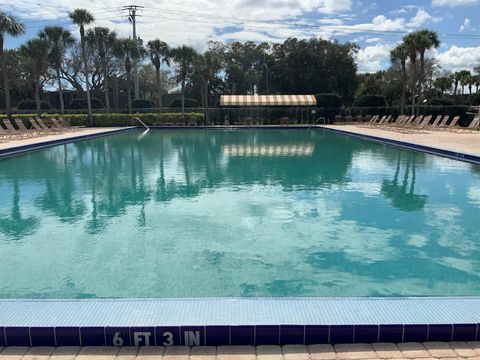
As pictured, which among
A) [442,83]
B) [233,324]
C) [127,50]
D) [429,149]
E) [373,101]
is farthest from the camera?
[442,83]

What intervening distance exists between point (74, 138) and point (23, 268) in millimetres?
14805

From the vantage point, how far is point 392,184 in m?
8.22

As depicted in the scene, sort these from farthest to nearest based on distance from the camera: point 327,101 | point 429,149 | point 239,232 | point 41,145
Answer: point 327,101 → point 41,145 → point 429,149 → point 239,232

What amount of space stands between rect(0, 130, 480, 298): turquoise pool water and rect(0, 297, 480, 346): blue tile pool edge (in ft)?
2.61

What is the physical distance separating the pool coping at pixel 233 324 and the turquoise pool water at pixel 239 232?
75cm

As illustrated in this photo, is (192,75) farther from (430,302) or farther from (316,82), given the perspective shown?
(430,302)

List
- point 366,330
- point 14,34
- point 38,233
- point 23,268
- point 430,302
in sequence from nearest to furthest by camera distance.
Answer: point 366,330 → point 430,302 → point 23,268 → point 38,233 → point 14,34

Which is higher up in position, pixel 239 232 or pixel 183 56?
pixel 183 56

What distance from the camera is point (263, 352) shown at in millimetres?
2533

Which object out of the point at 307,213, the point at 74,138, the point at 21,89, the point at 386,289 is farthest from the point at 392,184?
the point at 21,89

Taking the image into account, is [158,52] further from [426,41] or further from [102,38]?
[426,41]

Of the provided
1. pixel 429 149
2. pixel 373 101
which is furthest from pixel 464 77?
pixel 429 149

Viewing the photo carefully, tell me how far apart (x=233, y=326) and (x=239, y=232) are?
255 centimetres

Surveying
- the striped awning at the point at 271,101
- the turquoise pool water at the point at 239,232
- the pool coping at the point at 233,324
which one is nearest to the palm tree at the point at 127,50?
the striped awning at the point at 271,101
